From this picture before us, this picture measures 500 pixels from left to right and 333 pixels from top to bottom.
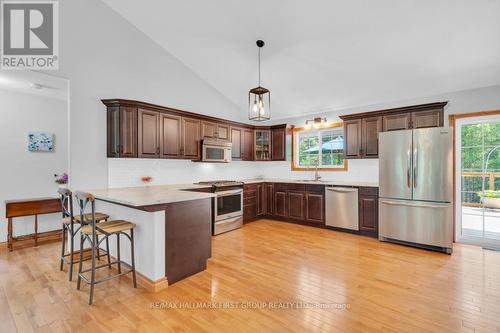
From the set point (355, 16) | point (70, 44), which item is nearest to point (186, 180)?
point (70, 44)

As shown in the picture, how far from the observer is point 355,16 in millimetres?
3225

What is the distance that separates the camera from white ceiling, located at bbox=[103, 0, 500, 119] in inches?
122

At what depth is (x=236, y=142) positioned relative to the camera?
590 cm

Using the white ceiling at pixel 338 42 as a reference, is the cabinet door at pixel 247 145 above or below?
below

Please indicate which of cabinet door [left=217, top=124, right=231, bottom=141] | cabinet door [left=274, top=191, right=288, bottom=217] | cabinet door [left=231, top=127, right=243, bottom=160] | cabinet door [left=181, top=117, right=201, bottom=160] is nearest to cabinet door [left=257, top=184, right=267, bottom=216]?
cabinet door [left=274, top=191, right=288, bottom=217]

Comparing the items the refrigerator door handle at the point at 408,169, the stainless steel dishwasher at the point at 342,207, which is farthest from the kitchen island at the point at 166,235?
the refrigerator door handle at the point at 408,169

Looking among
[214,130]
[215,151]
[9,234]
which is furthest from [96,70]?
[9,234]

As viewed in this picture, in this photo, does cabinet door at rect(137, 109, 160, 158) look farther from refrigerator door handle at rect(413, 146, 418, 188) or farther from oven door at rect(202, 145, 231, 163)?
refrigerator door handle at rect(413, 146, 418, 188)

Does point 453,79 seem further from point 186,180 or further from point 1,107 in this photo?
point 1,107

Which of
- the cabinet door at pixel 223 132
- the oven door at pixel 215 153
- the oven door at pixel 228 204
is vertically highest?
the cabinet door at pixel 223 132

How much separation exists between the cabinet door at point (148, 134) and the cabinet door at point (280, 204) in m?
2.95

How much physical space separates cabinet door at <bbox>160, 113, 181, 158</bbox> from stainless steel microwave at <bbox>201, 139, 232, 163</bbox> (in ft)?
1.87

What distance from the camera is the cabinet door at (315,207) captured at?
16.9 feet

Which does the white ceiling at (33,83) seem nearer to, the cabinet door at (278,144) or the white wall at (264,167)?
the white wall at (264,167)
